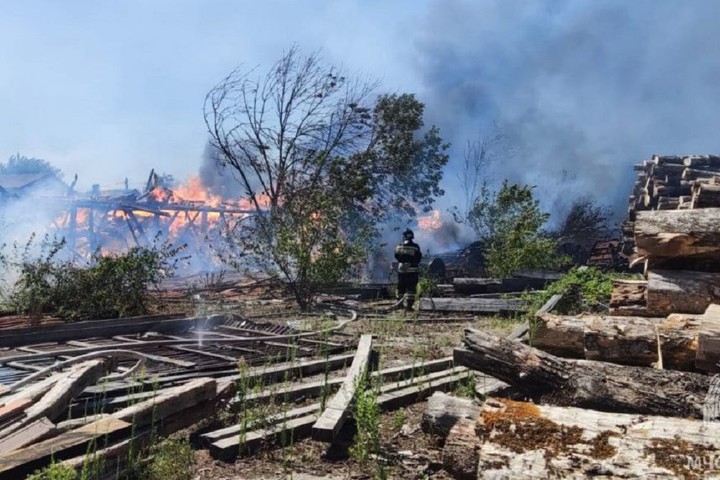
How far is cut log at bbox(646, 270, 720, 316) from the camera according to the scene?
4984 millimetres

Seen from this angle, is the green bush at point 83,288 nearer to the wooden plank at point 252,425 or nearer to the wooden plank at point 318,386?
the wooden plank at point 318,386

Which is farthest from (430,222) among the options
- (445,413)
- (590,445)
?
(590,445)

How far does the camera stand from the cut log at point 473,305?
1278cm

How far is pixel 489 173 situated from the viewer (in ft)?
129

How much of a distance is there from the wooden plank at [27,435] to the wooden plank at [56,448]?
0.07 m

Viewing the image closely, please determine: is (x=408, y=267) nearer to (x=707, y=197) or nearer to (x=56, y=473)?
(x=707, y=197)

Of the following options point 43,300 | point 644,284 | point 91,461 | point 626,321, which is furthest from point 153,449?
point 43,300

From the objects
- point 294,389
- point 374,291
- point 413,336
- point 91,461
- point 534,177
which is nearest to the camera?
point 91,461

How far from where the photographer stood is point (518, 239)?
16344 millimetres

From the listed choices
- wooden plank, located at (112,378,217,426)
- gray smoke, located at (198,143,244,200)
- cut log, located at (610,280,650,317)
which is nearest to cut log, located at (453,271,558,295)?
cut log, located at (610,280,650,317)

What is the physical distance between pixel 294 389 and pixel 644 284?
12.3 feet

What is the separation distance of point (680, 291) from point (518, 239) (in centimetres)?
1137

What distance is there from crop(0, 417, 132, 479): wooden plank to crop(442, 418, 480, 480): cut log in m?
2.06

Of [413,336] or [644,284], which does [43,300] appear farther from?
[644,284]
